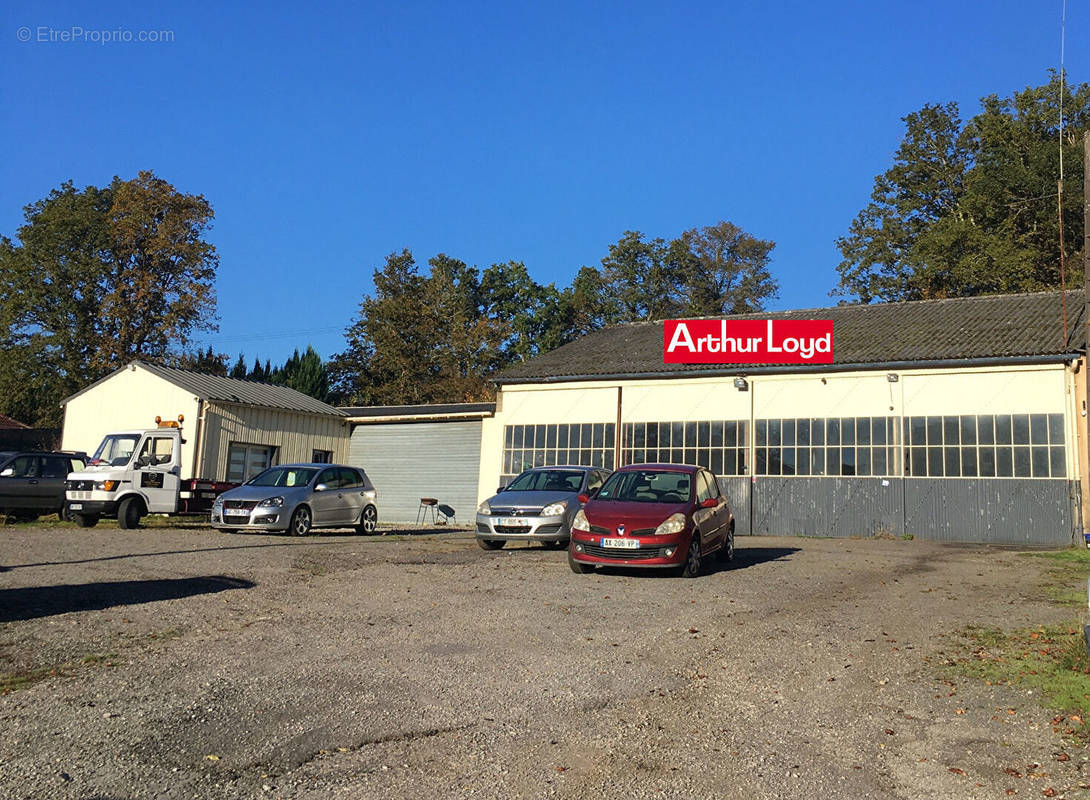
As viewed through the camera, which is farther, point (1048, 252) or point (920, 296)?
point (920, 296)

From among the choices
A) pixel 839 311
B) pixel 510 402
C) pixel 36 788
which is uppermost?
pixel 839 311

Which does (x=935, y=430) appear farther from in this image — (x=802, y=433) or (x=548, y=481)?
(x=548, y=481)

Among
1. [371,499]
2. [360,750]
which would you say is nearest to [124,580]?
[360,750]

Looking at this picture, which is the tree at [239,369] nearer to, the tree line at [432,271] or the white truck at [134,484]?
the tree line at [432,271]

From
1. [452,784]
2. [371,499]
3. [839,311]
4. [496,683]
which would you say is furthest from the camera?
[839,311]

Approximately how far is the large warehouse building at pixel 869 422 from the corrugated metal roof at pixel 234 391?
7.28 m

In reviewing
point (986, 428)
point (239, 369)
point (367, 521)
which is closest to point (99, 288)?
point (239, 369)

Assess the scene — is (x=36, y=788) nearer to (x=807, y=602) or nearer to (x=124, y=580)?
(x=124, y=580)

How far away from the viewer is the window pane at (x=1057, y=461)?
21.4 m

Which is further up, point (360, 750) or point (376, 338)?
point (376, 338)

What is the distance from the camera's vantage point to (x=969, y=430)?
2280 cm

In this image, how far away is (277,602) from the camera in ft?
31.3

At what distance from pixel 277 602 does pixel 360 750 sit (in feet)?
16.2

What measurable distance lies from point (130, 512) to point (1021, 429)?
20782 millimetres
